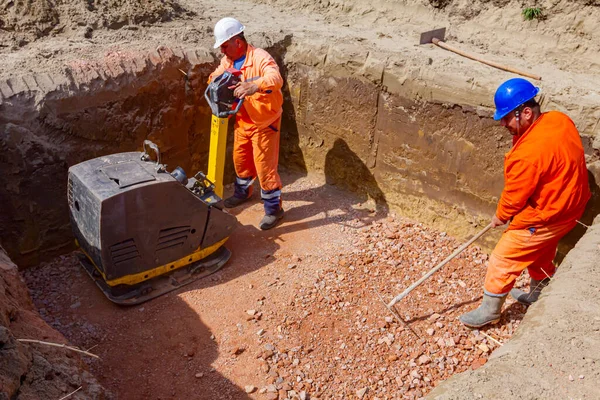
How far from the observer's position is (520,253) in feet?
12.8

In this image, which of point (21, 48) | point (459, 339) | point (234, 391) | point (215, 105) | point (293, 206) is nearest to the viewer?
point (234, 391)

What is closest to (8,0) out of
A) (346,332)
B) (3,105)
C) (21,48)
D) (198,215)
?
(21,48)

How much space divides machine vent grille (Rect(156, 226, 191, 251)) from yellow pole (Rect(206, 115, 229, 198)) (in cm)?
60

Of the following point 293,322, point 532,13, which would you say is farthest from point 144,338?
point 532,13

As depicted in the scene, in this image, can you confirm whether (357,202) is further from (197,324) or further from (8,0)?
(8,0)

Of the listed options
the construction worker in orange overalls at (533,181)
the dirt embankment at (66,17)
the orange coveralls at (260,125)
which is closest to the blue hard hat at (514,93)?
the construction worker in orange overalls at (533,181)

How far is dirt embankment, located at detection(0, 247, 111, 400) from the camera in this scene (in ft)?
7.20

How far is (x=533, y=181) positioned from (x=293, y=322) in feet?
6.79

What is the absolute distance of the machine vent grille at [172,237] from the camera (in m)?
4.29

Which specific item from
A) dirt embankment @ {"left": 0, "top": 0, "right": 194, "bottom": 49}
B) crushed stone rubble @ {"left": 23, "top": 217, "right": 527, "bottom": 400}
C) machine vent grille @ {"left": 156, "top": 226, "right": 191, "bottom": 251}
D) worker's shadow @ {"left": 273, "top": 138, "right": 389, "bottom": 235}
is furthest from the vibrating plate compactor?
dirt embankment @ {"left": 0, "top": 0, "right": 194, "bottom": 49}

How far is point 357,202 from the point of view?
6090 millimetres

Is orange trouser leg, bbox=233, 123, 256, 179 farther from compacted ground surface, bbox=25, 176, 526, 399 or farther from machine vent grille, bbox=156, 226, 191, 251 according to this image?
→ machine vent grille, bbox=156, 226, 191, 251

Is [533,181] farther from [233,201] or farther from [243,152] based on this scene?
[233,201]

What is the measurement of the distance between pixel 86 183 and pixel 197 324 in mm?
1377
